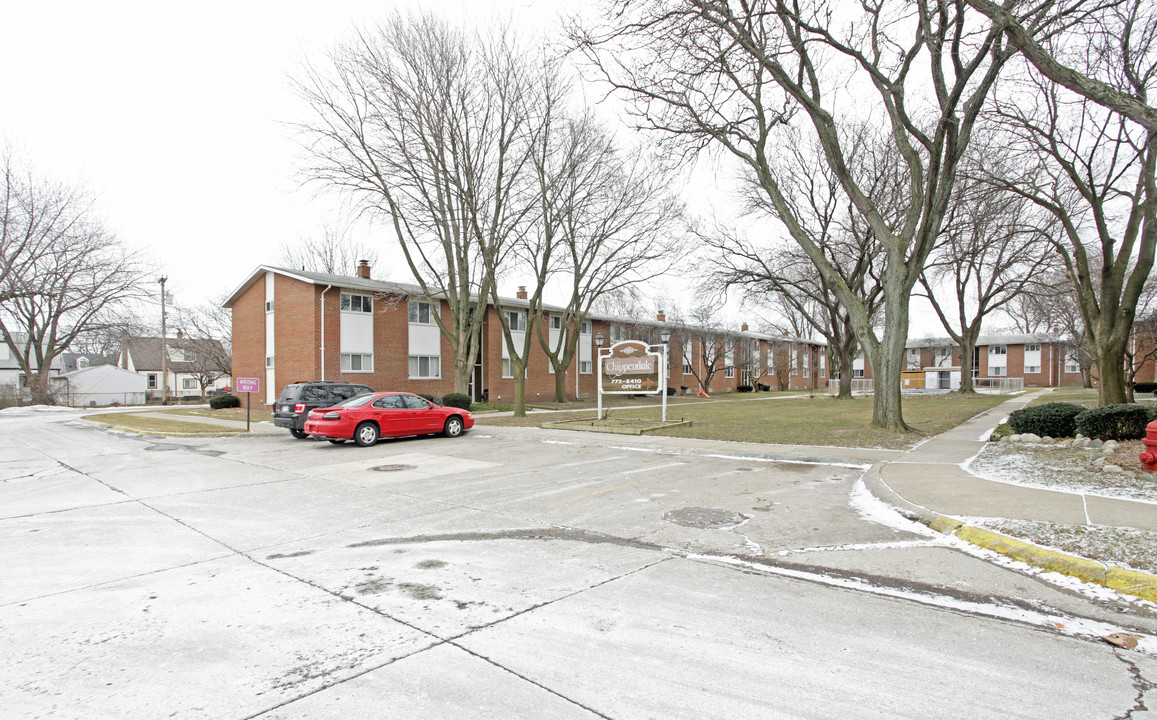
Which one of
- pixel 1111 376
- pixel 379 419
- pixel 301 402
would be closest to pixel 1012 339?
pixel 1111 376

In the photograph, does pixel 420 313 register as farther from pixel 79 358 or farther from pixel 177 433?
pixel 79 358

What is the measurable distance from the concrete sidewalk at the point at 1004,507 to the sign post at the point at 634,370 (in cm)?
875

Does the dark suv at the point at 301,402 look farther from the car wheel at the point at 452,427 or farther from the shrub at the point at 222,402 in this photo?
the shrub at the point at 222,402

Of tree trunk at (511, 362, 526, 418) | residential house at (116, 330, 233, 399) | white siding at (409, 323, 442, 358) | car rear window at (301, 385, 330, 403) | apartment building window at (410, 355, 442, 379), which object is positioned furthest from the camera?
residential house at (116, 330, 233, 399)

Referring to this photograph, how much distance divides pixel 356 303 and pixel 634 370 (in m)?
16.8

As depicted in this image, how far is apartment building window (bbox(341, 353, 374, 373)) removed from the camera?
1158 inches

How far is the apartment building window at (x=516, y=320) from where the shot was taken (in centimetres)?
3725

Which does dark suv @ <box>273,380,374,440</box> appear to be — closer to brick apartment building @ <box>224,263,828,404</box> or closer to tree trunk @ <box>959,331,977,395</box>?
brick apartment building @ <box>224,263,828,404</box>

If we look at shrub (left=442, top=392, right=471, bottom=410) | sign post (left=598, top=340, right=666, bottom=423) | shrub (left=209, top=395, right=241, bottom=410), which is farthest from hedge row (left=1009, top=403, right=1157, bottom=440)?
shrub (left=209, top=395, right=241, bottom=410)

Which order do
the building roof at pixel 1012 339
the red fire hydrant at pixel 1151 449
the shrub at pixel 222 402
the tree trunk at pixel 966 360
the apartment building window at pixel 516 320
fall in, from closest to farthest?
the red fire hydrant at pixel 1151 449 → the shrub at pixel 222 402 → the apartment building window at pixel 516 320 → the tree trunk at pixel 966 360 → the building roof at pixel 1012 339

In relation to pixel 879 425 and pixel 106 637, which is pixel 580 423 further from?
pixel 106 637

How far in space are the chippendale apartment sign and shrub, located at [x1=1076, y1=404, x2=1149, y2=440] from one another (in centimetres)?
1004

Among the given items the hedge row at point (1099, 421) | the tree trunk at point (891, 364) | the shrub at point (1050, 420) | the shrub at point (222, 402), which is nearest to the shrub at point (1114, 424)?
the hedge row at point (1099, 421)

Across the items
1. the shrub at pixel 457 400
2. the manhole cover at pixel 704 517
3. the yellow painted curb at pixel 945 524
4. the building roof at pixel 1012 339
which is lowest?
the manhole cover at pixel 704 517
